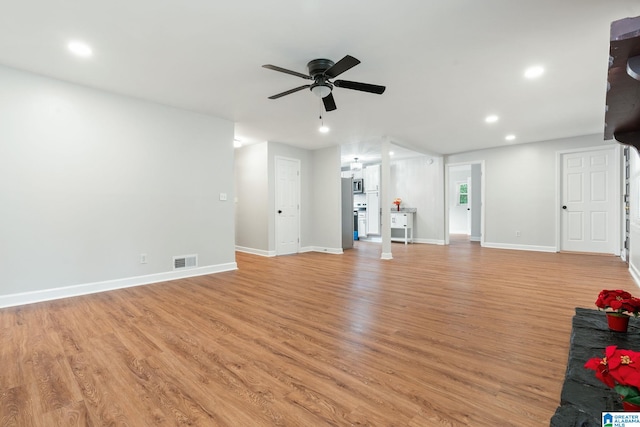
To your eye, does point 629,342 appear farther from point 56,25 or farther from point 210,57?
point 56,25

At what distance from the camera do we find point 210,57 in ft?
9.57

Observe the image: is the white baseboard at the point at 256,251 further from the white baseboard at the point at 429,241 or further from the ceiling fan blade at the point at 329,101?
the white baseboard at the point at 429,241

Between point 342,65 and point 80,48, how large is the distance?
2410mm

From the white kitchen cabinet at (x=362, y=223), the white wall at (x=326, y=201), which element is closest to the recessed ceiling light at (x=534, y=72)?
the white wall at (x=326, y=201)

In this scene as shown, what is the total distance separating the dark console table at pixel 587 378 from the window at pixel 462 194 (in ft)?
31.8

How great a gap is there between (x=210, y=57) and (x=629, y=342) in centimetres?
394

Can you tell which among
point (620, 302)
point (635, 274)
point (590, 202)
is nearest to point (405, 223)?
point (590, 202)

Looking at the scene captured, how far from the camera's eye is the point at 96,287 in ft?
11.8

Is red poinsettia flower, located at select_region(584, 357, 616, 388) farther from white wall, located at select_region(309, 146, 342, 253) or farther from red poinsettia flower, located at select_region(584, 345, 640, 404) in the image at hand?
white wall, located at select_region(309, 146, 342, 253)

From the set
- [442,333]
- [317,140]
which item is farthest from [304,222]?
[442,333]

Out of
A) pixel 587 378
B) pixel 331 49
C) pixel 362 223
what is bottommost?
pixel 587 378

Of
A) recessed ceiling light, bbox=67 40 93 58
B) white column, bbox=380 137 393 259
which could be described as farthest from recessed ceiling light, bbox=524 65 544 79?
recessed ceiling light, bbox=67 40 93 58

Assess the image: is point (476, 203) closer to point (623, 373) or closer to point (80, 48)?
point (623, 373)

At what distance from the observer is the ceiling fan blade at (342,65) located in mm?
2426
